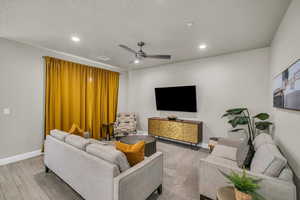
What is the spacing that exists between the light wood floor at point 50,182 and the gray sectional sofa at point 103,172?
246 mm

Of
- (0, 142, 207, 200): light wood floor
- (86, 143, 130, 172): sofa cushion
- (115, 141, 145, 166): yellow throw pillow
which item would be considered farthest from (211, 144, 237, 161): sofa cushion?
(86, 143, 130, 172): sofa cushion

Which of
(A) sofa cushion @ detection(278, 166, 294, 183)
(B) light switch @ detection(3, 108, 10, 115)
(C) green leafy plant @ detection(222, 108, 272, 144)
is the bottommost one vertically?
(A) sofa cushion @ detection(278, 166, 294, 183)

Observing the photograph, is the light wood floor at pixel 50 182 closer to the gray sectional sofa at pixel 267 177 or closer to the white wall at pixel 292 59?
the gray sectional sofa at pixel 267 177

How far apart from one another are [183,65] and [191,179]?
11.0ft

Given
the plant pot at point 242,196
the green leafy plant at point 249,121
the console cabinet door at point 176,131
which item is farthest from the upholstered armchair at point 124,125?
the plant pot at point 242,196

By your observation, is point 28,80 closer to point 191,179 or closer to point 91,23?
point 91,23

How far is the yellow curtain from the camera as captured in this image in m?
3.54

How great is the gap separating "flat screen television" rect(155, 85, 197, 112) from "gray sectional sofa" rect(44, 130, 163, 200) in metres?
2.58

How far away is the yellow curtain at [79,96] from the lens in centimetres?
354

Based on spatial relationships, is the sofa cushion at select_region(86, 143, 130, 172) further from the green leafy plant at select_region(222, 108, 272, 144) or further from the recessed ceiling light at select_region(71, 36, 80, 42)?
the green leafy plant at select_region(222, 108, 272, 144)

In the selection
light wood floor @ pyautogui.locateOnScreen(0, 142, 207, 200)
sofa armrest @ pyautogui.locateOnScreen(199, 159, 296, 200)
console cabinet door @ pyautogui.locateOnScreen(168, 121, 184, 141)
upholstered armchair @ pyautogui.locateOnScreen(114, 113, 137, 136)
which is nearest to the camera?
sofa armrest @ pyautogui.locateOnScreen(199, 159, 296, 200)

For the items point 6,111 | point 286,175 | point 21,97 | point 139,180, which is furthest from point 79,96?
point 286,175

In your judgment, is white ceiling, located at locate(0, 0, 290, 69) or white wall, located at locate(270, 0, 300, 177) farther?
white ceiling, located at locate(0, 0, 290, 69)

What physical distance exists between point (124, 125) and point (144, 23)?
3460 millimetres
